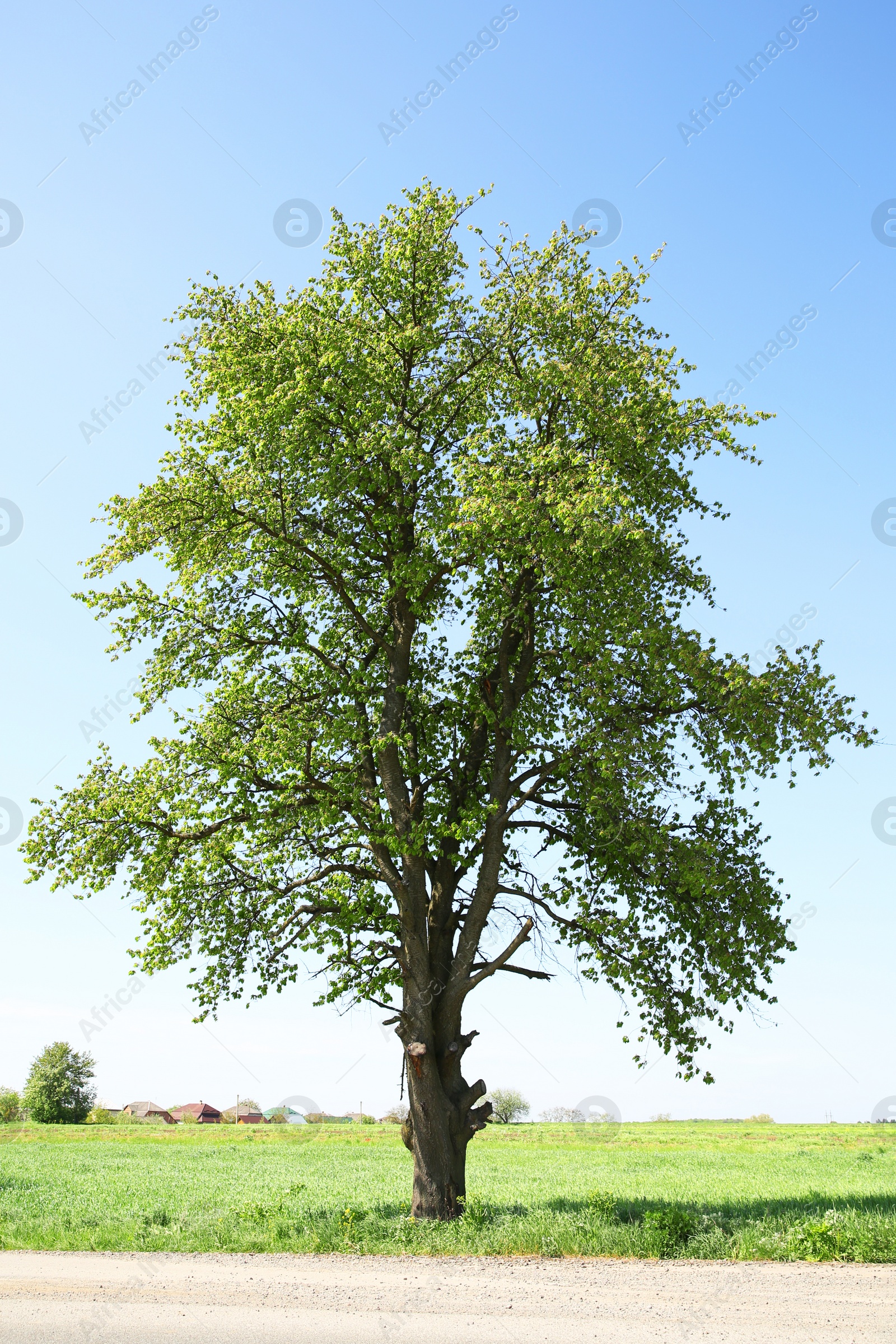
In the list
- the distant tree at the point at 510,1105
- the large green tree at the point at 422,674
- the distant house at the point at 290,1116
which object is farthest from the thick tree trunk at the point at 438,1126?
the distant tree at the point at 510,1105

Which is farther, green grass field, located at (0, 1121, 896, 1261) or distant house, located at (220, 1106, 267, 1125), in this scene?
distant house, located at (220, 1106, 267, 1125)

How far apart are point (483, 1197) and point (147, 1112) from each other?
120544 millimetres

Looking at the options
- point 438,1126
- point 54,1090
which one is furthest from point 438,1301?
point 54,1090

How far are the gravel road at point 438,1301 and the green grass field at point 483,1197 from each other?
2.57 ft

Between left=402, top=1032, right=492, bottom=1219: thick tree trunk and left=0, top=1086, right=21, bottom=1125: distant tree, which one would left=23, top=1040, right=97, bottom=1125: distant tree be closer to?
left=0, top=1086, right=21, bottom=1125: distant tree

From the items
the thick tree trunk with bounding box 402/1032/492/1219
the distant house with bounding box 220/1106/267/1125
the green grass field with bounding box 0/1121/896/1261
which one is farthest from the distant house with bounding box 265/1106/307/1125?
the thick tree trunk with bounding box 402/1032/492/1219

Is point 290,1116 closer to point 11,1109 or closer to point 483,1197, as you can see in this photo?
point 11,1109

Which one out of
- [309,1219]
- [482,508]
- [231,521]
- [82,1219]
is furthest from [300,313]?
[82,1219]

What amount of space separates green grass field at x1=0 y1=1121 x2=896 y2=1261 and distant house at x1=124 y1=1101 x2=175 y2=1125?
6700cm

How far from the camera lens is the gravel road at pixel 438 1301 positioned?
895cm

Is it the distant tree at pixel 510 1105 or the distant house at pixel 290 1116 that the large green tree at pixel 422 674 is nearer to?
the distant house at pixel 290 1116

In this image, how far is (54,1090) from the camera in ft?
267

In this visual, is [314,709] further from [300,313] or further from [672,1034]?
[672,1034]

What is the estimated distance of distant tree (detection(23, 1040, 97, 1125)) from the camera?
80812mm
